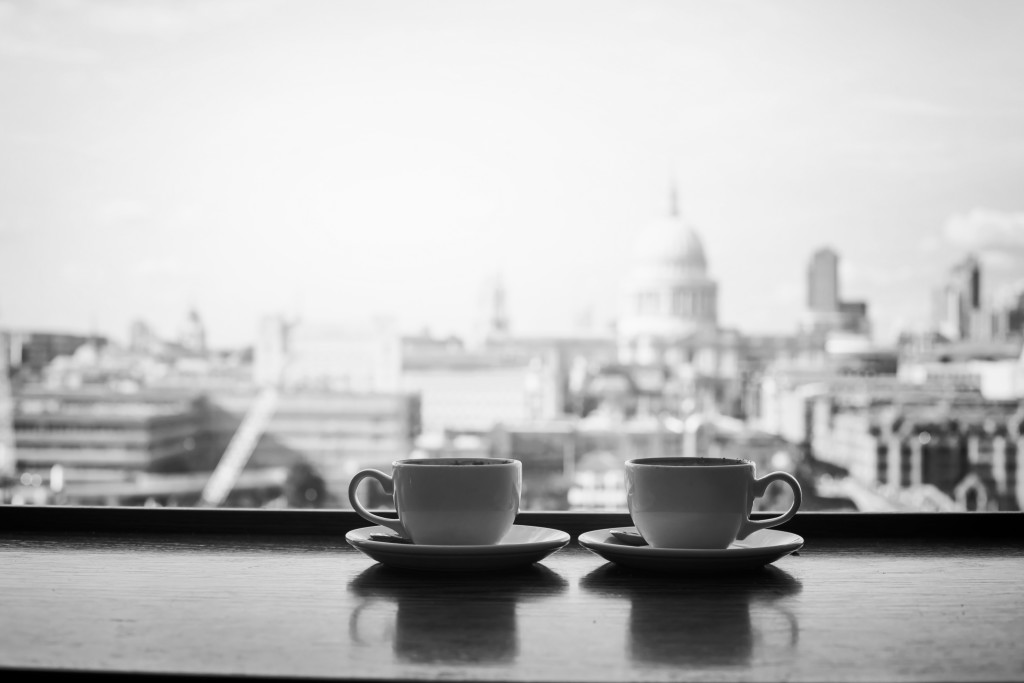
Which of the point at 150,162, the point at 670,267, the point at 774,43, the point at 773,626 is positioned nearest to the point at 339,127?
the point at 150,162

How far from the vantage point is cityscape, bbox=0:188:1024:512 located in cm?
1057

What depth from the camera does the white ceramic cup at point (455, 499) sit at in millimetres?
595

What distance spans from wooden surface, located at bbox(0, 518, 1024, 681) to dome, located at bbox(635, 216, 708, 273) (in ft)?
79.8

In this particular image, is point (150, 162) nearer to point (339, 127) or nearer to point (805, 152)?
point (339, 127)

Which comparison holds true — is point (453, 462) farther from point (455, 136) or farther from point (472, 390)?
point (472, 390)

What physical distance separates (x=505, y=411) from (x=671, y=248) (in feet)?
25.9

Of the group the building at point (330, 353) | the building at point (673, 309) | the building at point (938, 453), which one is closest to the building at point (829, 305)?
the building at point (673, 309)

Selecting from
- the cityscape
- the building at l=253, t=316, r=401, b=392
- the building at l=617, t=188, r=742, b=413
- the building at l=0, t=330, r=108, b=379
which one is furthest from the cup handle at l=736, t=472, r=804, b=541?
the building at l=617, t=188, r=742, b=413

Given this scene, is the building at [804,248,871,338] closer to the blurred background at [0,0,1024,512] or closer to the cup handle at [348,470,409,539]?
the blurred background at [0,0,1024,512]

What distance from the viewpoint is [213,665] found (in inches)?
15.2

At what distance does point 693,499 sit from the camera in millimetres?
595

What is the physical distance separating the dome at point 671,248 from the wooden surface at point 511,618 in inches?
958

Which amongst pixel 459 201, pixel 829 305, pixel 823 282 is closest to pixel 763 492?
pixel 459 201

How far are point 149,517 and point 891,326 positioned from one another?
1936cm
